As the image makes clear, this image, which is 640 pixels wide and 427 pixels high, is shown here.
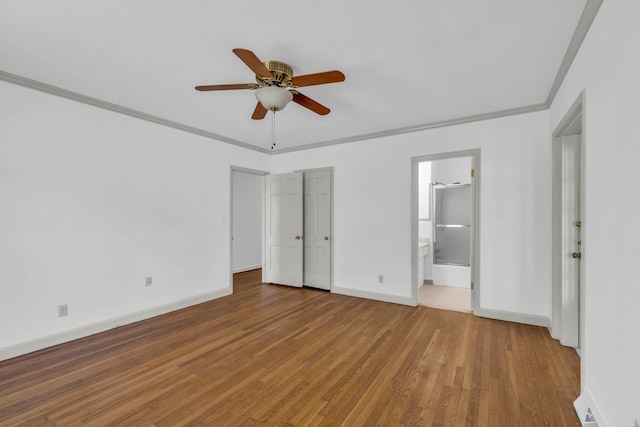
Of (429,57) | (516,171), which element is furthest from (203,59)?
(516,171)

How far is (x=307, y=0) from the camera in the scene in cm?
171

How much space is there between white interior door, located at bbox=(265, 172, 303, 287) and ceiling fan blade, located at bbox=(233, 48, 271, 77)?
3.09 m

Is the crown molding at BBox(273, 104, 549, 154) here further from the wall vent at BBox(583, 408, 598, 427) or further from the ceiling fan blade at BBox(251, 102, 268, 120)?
the wall vent at BBox(583, 408, 598, 427)

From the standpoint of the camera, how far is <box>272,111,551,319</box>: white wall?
3340 millimetres

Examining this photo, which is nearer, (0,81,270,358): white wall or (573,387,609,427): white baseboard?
(573,387,609,427): white baseboard

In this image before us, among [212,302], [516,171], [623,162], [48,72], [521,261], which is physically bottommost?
[212,302]

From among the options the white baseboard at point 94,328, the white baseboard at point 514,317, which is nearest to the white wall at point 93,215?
the white baseboard at point 94,328

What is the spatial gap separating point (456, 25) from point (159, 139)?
370cm

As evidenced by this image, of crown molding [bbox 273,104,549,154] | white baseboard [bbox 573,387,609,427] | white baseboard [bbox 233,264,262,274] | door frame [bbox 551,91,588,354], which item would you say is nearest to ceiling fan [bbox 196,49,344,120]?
crown molding [bbox 273,104,549,154]

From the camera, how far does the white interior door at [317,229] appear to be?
500 cm

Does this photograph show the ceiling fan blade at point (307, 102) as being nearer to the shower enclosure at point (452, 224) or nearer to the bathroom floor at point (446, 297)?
the bathroom floor at point (446, 297)

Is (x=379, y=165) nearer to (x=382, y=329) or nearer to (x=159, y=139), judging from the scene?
(x=382, y=329)

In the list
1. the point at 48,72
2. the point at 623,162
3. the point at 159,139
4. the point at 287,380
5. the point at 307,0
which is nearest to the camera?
the point at 623,162

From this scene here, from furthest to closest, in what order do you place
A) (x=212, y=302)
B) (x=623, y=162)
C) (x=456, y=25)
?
(x=212, y=302) < (x=456, y=25) < (x=623, y=162)
